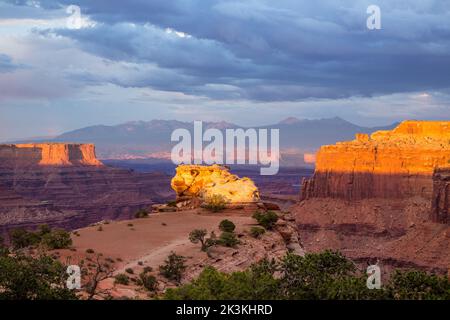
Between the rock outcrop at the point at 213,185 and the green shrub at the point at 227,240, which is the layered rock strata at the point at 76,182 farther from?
the green shrub at the point at 227,240

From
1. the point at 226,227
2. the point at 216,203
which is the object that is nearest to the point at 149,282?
the point at 226,227

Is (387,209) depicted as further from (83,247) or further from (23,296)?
Result: (23,296)

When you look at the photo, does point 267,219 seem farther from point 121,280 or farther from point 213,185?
point 121,280

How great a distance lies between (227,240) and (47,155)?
13799 cm

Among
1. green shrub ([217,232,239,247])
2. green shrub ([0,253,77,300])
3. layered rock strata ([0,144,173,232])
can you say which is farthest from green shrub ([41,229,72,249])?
layered rock strata ([0,144,173,232])

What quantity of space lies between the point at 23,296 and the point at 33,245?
30.4 feet

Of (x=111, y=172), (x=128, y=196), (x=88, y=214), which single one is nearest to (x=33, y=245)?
(x=88, y=214)

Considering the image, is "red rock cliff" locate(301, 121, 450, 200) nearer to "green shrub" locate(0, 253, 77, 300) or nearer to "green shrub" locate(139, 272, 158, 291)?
"green shrub" locate(139, 272, 158, 291)

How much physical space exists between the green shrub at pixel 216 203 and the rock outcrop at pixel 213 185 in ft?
0.67

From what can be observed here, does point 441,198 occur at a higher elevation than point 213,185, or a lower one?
lower

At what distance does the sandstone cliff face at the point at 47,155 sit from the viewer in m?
153

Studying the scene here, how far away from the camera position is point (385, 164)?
116 metres

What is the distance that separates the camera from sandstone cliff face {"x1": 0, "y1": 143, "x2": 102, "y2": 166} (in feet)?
501
